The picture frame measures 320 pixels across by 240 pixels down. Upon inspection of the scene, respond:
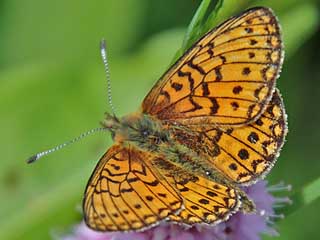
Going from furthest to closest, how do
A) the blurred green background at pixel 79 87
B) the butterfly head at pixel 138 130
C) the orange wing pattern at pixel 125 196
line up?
the blurred green background at pixel 79 87, the butterfly head at pixel 138 130, the orange wing pattern at pixel 125 196

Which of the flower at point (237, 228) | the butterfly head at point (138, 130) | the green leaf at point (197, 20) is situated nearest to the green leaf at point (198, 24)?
the green leaf at point (197, 20)

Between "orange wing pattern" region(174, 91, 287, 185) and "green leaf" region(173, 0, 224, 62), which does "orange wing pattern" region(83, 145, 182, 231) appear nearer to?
"orange wing pattern" region(174, 91, 287, 185)

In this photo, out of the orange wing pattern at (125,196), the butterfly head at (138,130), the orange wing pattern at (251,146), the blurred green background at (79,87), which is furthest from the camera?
the blurred green background at (79,87)

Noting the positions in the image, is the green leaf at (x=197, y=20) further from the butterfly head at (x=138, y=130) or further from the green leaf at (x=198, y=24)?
the butterfly head at (x=138, y=130)

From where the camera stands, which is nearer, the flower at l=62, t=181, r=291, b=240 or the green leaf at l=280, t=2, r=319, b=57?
the flower at l=62, t=181, r=291, b=240

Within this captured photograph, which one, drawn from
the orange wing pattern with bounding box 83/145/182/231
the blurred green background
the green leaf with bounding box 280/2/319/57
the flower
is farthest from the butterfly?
the green leaf with bounding box 280/2/319/57

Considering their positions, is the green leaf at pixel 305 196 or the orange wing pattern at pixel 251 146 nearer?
the orange wing pattern at pixel 251 146

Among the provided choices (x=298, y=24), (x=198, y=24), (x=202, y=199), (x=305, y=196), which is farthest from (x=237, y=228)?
(x=298, y=24)
